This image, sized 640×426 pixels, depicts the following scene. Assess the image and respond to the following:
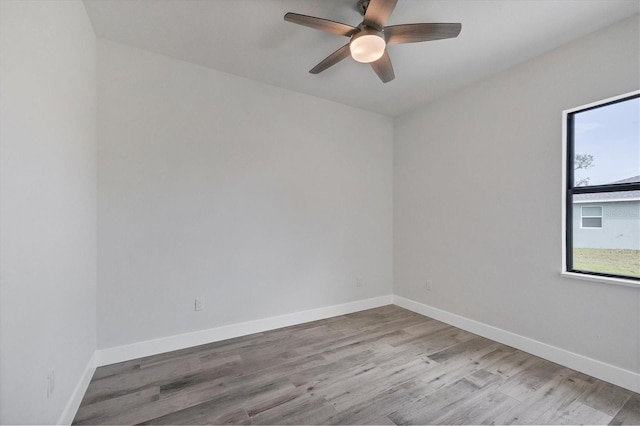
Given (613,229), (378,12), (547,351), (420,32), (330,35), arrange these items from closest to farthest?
(378,12) → (420,32) → (613,229) → (330,35) → (547,351)

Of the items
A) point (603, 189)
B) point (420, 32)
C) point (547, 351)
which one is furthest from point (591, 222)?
point (420, 32)

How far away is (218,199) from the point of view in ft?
9.13

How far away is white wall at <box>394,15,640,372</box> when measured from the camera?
6.92ft

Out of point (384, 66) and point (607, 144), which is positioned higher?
point (384, 66)

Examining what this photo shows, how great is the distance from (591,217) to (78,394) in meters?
4.02

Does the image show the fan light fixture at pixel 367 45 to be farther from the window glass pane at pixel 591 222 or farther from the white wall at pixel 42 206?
the window glass pane at pixel 591 222

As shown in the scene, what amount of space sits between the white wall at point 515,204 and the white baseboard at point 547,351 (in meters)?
0.05

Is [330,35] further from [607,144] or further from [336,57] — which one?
[607,144]

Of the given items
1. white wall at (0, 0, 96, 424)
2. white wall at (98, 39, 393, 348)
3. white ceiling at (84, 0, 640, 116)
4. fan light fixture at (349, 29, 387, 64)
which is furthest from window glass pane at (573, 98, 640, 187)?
white wall at (0, 0, 96, 424)

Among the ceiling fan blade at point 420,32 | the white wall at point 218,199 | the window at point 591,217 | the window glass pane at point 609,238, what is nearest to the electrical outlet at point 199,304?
the white wall at point 218,199

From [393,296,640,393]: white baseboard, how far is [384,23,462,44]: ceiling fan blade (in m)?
2.68

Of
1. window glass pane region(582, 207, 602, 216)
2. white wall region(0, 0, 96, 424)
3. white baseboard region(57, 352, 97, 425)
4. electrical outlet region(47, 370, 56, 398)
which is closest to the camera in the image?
white wall region(0, 0, 96, 424)

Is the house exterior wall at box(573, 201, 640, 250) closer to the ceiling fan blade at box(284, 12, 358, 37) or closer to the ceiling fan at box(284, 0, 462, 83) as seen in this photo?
the ceiling fan at box(284, 0, 462, 83)

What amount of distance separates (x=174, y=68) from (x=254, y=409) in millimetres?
2934
